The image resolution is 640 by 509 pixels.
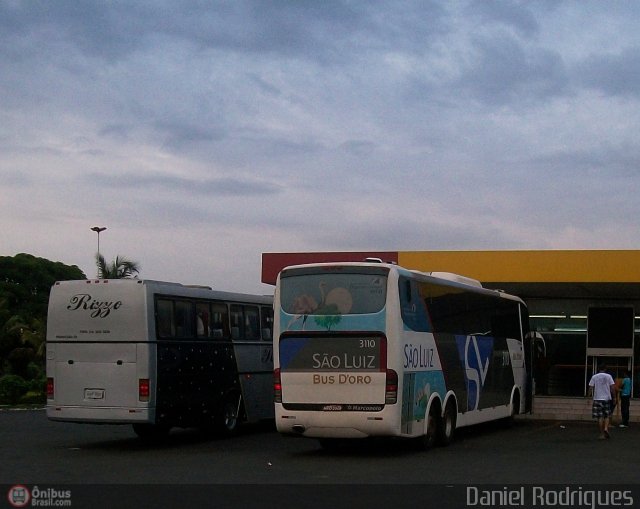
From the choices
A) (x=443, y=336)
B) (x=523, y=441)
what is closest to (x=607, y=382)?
(x=523, y=441)

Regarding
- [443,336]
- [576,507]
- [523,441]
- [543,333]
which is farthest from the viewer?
[543,333]

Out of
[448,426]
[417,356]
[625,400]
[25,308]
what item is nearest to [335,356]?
[417,356]

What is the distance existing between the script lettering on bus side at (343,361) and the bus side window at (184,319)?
3.53 meters

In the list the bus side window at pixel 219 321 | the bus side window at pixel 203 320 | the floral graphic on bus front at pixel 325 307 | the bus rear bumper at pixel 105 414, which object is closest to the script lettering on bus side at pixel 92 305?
the bus rear bumper at pixel 105 414

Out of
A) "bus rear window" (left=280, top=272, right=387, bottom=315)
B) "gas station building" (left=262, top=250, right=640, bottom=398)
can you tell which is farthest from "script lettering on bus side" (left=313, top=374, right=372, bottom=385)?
"gas station building" (left=262, top=250, right=640, bottom=398)

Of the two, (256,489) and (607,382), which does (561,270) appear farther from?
(256,489)

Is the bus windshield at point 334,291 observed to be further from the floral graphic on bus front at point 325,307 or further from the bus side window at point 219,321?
the bus side window at point 219,321

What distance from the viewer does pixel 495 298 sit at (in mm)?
25250

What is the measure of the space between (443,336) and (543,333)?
58.4 ft

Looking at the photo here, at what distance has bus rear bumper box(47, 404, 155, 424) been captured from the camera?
19500 millimetres

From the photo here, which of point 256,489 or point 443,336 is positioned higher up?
point 443,336

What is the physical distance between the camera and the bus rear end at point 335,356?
18.1m

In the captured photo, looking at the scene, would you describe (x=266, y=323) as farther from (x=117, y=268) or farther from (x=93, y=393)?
(x=117, y=268)

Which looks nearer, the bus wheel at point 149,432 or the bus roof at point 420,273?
the bus roof at point 420,273
